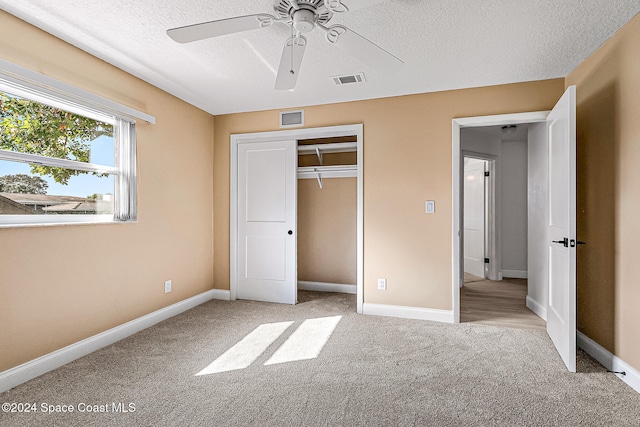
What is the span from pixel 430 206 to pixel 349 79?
1.51 meters

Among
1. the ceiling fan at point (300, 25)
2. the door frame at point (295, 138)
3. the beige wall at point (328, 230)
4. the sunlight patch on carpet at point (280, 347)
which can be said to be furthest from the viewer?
the beige wall at point (328, 230)

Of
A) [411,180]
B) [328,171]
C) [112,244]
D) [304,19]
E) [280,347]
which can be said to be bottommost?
[280,347]

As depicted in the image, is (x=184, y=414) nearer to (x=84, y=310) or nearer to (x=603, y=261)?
(x=84, y=310)

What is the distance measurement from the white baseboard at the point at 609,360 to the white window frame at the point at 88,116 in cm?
392

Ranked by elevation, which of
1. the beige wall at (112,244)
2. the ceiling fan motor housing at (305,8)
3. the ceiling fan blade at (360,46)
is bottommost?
the beige wall at (112,244)

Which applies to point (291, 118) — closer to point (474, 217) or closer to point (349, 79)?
point (349, 79)

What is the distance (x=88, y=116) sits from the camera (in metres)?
2.60

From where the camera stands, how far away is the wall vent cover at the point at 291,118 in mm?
3844

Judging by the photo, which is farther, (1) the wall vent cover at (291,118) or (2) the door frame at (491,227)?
(2) the door frame at (491,227)

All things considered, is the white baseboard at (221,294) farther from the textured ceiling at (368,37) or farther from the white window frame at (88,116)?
the textured ceiling at (368,37)

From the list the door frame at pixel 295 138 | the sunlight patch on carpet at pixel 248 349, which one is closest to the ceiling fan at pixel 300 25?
the door frame at pixel 295 138

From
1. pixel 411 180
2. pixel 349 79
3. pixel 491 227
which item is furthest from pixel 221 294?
pixel 491 227

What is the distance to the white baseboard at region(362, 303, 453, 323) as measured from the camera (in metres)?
3.32

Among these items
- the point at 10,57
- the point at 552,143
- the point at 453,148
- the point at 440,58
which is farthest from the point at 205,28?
the point at 552,143
